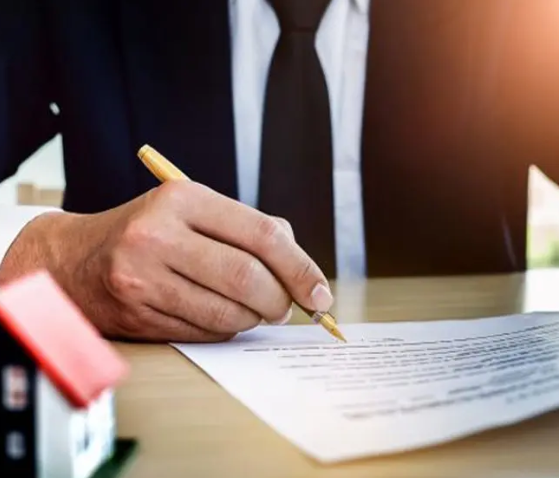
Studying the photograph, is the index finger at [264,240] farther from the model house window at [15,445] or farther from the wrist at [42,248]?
the model house window at [15,445]

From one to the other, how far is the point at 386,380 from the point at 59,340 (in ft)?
0.79

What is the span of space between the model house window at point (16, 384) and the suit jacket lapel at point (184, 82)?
1031 mm

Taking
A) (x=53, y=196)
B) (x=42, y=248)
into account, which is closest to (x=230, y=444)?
(x=42, y=248)

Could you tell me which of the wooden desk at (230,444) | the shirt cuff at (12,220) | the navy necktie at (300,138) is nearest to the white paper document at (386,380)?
the wooden desk at (230,444)

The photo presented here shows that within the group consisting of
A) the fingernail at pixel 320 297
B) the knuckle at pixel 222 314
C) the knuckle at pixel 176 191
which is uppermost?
the knuckle at pixel 176 191

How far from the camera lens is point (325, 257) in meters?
1.33

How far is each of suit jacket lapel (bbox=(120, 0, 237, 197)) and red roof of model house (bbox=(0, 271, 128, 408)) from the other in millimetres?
1005

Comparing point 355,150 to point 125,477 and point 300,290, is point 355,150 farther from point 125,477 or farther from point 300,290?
point 125,477

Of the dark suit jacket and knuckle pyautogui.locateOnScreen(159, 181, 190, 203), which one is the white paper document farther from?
the dark suit jacket

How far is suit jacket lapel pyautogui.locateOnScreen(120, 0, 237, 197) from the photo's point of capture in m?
1.34

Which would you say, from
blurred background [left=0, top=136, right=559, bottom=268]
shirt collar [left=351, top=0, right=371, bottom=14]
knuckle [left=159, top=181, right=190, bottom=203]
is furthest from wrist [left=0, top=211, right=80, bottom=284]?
blurred background [left=0, top=136, right=559, bottom=268]

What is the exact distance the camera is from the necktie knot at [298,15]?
1327mm

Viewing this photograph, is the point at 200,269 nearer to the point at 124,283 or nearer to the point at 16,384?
the point at 124,283

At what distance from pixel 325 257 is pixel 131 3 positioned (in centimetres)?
50
